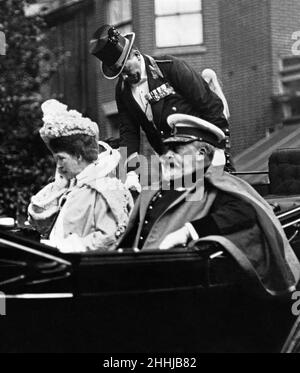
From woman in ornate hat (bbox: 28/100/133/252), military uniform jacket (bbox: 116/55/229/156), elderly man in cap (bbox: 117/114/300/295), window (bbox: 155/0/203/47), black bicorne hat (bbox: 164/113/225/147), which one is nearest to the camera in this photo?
elderly man in cap (bbox: 117/114/300/295)

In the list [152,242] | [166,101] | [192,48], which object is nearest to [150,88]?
[166,101]

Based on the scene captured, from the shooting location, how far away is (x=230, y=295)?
109 inches

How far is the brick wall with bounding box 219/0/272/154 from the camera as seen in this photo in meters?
8.84

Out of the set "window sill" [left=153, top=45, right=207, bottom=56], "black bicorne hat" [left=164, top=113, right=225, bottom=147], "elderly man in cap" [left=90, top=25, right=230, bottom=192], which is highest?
"window sill" [left=153, top=45, right=207, bottom=56]

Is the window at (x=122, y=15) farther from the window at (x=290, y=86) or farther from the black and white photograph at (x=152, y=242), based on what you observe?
the black and white photograph at (x=152, y=242)

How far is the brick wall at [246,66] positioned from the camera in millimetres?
8836

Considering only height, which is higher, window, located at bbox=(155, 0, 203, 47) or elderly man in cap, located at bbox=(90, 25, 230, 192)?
window, located at bbox=(155, 0, 203, 47)

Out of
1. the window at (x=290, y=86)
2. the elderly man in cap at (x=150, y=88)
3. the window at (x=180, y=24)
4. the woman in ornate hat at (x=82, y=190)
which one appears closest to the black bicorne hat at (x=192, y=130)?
the woman in ornate hat at (x=82, y=190)

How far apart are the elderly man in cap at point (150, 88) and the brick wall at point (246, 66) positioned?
15.7 ft

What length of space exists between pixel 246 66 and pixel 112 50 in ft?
18.0

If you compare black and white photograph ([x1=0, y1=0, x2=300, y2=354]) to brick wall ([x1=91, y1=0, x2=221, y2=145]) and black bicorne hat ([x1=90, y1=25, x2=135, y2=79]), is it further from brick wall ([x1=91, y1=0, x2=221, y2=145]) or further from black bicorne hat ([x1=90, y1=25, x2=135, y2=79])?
brick wall ([x1=91, y1=0, x2=221, y2=145])

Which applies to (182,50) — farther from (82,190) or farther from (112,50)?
(82,190)

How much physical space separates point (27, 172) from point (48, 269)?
20.7ft

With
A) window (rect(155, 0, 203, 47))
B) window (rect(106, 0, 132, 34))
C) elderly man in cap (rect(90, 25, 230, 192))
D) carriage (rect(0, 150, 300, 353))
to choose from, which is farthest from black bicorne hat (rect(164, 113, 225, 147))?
window (rect(106, 0, 132, 34))
